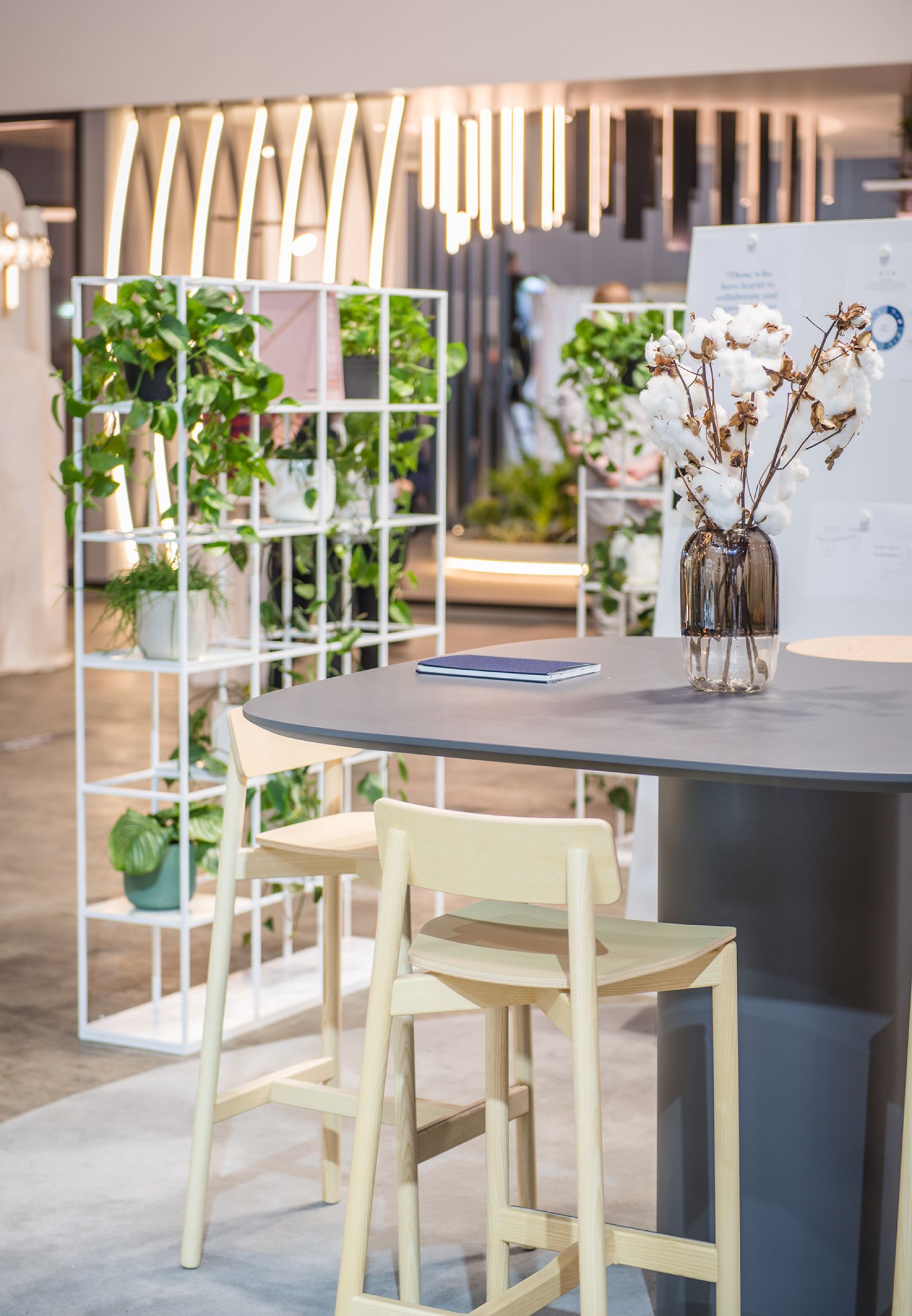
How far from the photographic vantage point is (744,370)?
2.30 meters

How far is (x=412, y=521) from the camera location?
448 cm

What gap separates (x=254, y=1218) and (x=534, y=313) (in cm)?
1196

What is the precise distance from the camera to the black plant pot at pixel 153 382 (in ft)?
12.1

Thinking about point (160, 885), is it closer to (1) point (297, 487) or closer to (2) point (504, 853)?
(1) point (297, 487)

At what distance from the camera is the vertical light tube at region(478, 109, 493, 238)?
9.77 meters

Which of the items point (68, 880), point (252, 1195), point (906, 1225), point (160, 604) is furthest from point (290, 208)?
point (906, 1225)

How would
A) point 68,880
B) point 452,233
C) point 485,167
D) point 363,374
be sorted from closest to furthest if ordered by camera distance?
point 363,374
point 68,880
point 485,167
point 452,233

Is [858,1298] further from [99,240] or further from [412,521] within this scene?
[99,240]

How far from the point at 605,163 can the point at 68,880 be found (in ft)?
20.1

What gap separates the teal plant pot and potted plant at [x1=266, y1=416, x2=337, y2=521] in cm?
87

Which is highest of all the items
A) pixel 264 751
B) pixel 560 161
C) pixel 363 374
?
pixel 560 161

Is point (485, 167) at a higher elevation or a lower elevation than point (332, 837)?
higher

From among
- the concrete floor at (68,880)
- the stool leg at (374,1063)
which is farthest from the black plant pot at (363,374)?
the stool leg at (374,1063)

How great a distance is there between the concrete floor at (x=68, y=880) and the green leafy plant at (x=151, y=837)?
1.44 feet
